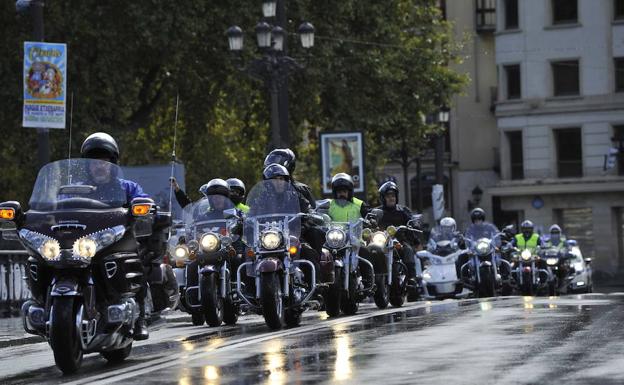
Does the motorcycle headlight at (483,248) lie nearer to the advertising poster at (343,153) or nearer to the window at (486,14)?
the advertising poster at (343,153)

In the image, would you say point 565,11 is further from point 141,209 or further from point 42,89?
point 141,209

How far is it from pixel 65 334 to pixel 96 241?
75 cm

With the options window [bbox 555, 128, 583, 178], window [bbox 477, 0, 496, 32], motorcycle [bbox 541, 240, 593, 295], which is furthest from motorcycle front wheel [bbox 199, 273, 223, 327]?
window [bbox 477, 0, 496, 32]

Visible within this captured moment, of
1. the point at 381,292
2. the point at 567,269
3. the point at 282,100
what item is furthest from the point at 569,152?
the point at 381,292

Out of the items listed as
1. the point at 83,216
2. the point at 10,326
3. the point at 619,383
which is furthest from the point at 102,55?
the point at 619,383

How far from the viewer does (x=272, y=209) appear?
1770 cm

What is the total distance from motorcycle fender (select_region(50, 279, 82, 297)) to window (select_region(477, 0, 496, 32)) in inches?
2269

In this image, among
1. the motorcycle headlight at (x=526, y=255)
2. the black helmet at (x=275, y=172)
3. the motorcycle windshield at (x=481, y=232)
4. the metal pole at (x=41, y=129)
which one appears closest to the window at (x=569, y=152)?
the motorcycle headlight at (x=526, y=255)

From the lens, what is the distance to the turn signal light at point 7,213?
42.6 ft

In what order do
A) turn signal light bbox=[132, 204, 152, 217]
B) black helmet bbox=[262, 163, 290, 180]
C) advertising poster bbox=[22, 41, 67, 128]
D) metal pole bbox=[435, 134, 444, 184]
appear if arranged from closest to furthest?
turn signal light bbox=[132, 204, 152, 217], black helmet bbox=[262, 163, 290, 180], advertising poster bbox=[22, 41, 67, 128], metal pole bbox=[435, 134, 444, 184]

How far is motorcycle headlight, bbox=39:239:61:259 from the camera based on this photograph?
41.3 ft

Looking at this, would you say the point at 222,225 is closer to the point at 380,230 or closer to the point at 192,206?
the point at 192,206

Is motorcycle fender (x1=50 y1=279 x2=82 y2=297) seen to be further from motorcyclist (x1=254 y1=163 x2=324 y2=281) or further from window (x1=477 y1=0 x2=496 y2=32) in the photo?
window (x1=477 y1=0 x2=496 y2=32)

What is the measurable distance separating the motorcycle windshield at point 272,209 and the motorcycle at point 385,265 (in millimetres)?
3139
